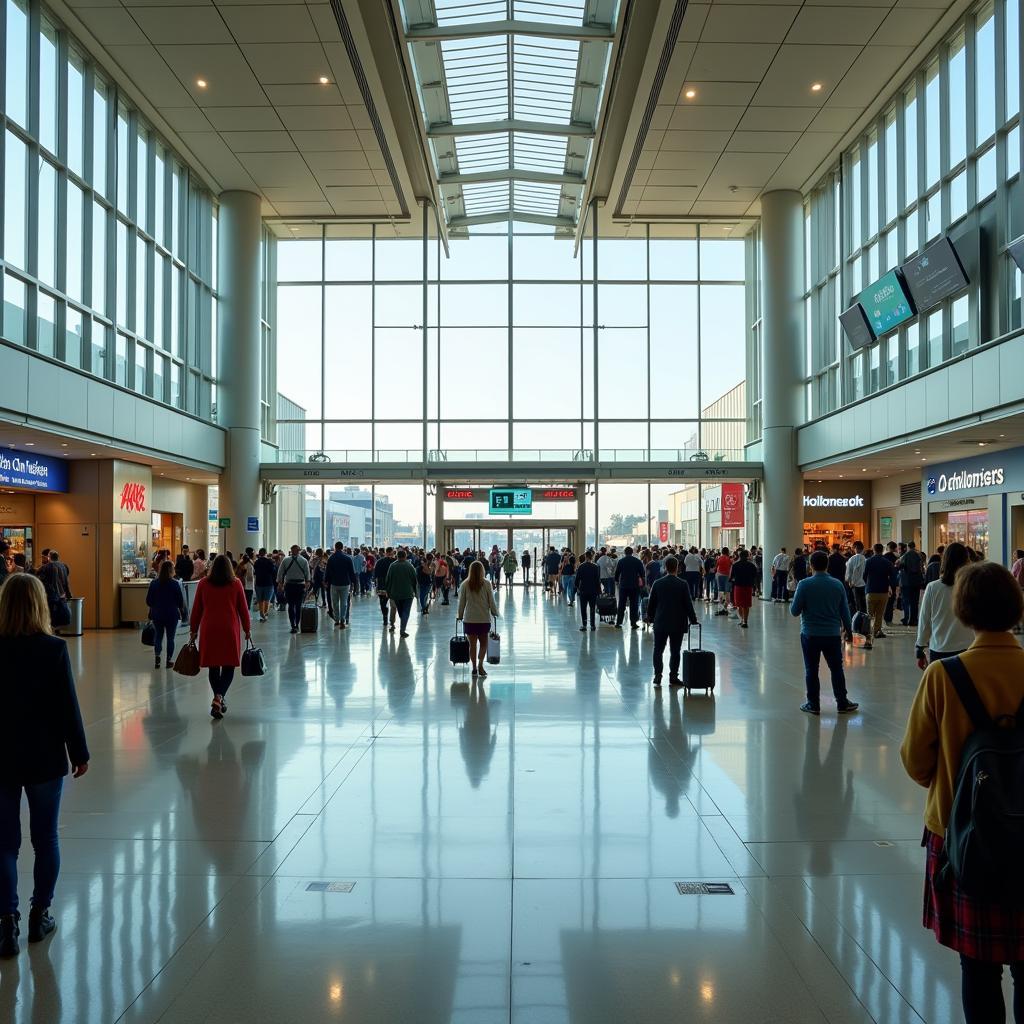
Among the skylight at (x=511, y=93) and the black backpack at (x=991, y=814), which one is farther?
the skylight at (x=511, y=93)

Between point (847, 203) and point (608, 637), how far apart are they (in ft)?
54.2

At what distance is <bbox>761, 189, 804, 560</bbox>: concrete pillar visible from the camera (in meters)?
30.2

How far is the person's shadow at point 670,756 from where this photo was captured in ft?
21.2

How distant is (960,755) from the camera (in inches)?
106

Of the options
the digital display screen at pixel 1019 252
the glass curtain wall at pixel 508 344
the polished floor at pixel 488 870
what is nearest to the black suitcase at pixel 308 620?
the polished floor at pixel 488 870

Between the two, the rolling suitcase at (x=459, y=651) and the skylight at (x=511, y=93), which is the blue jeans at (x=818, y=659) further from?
the skylight at (x=511, y=93)

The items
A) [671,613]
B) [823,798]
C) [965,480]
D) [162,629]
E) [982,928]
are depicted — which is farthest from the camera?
[965,480]

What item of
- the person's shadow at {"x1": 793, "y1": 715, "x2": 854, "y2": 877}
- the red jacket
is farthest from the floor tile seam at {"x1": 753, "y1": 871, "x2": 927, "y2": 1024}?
the red jacket

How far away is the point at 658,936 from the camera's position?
4070 mm

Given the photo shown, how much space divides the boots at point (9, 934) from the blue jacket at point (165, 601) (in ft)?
29.7

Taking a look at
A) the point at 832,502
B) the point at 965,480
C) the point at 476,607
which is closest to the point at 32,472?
the point at 476,607

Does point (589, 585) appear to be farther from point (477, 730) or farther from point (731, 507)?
point (731, 507)

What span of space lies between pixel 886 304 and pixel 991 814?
75.2ft

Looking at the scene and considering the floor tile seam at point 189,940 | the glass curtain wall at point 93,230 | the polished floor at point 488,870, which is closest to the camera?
the floor tile seam at point 189,940
